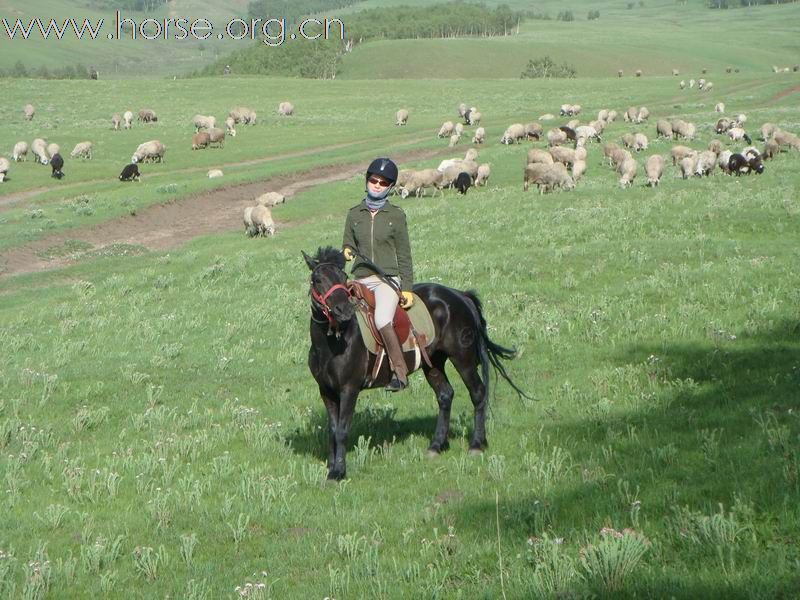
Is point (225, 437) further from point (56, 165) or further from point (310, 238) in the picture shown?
point (56, 165)

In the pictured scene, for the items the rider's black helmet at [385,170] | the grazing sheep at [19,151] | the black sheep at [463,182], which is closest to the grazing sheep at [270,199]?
the black sheep at [463,182]

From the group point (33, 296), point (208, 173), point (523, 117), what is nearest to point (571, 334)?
point (33, 296)

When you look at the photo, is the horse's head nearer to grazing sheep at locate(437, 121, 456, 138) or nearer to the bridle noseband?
the bridle noseband

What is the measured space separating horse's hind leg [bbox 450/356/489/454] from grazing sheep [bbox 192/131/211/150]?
161 ft

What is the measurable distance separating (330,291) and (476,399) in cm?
235

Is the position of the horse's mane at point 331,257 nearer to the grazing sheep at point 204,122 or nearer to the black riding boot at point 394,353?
the black riding boot at point 394,353

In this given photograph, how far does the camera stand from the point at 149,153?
168ft

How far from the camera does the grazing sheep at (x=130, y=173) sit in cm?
4550

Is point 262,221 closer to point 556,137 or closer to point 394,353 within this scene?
point 556,137

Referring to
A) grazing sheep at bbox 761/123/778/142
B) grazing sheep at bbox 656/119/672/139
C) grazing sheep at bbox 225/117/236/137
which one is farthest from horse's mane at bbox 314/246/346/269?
grazing sheep at bbox 225/117/236/137

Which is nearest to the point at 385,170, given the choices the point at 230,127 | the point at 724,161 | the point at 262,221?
the point at 262,221

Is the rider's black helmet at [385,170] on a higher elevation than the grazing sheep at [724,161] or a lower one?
higher

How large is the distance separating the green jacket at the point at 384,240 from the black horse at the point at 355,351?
0.52m

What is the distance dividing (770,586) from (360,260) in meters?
5.38
